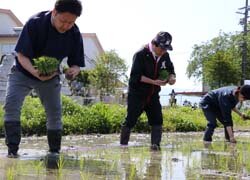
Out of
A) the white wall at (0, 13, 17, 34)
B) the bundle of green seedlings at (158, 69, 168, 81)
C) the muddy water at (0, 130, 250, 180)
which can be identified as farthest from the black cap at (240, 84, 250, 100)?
the white wall at (0, 13, 17, 34)

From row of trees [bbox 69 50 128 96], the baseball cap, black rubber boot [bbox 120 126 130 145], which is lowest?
black rubber boot [bbox 120 126 130 145]

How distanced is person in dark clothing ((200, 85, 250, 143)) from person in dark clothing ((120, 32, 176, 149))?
50.4 inches

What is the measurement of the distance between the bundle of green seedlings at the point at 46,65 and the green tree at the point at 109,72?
107 ft

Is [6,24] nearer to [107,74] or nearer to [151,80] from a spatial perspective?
[107,74]

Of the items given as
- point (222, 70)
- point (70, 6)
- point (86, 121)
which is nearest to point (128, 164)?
point (70, 6)

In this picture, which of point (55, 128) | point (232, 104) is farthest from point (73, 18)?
point (232, 104)

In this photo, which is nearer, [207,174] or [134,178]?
[134,178]

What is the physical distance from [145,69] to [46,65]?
1.89 metres

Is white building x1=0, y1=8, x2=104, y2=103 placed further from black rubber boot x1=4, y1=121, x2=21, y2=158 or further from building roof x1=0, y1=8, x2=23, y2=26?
black rubber boot x1=4, y1=121, x2=21, y2=158

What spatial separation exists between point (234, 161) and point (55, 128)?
1823 millimetres

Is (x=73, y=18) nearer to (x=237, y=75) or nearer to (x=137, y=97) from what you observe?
(x=137, y=97)

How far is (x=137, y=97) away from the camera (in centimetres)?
630

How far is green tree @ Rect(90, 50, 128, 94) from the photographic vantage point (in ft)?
125

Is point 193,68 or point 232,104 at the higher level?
point 193,68
